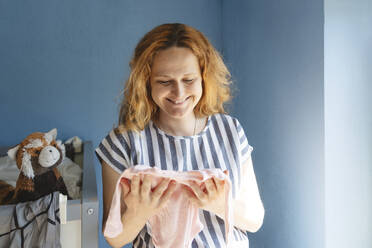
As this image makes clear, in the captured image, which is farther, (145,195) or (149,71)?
(149,71)

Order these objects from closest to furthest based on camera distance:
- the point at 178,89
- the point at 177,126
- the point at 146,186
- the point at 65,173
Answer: the point at 146,186
the point at 178,89
the point at 177,126
the point at 65,173

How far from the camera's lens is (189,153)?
0.99 metres

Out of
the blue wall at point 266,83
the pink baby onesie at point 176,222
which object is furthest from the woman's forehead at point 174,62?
the blue wall at point 266,83

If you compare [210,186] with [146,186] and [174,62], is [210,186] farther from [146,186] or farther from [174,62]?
[174,62]

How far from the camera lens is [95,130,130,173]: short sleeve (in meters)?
0.94

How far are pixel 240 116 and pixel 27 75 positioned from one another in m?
1.14

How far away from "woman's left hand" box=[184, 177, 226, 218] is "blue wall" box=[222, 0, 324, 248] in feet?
2.08

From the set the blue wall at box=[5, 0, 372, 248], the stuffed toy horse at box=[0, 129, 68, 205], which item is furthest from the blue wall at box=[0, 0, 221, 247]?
the stuffed toy horse at box=[0, 129, 68, 205]

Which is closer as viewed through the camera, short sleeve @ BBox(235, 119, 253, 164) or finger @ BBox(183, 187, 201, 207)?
finger @ BBox(183, 187, 201, 207)

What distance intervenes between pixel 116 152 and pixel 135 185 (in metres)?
0.17

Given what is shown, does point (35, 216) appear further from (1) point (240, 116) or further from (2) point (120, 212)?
(1) point (240, 116)

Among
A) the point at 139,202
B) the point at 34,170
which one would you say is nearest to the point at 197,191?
the point at 139,202

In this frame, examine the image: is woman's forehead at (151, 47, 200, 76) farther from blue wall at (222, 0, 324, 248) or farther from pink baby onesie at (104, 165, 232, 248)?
blue wall at (222, 0, 324, 248)

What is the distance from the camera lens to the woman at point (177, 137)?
900 millimetres
